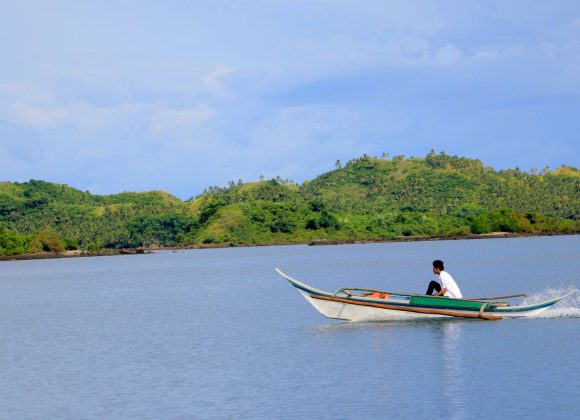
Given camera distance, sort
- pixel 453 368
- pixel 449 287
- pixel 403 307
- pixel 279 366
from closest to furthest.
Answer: pixel 453 368 → pixel 279 366 → pixel 449 287 → pixel 403 307

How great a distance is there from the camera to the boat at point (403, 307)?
29781 millimetres

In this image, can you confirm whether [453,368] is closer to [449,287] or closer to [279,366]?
[279,366]

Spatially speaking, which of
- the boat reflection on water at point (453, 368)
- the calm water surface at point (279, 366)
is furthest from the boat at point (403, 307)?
the boat reflection on water at point (453, 368)

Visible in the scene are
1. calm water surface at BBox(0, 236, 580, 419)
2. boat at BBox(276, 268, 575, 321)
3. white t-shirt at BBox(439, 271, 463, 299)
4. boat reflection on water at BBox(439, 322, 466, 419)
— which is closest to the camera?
boat reflection on water at BBox(439, 322, 466, 419)

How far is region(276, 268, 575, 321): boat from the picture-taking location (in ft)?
97.7

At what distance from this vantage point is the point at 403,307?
2989cm

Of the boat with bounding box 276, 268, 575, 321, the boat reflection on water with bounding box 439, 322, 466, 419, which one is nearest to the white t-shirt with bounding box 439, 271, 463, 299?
the boat with bounding box 276, 268, 575, 321

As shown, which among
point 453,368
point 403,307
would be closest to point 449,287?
point 403,307

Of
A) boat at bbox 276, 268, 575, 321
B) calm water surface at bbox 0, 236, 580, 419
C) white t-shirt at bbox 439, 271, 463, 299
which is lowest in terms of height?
calm water surface at bbox 0, 236, 580, 419

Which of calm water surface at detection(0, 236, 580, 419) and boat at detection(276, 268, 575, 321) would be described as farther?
boat at detection(276, 268, 575, 321)

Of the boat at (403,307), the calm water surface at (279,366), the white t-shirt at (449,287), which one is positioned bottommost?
the calm water surface at (279,366)

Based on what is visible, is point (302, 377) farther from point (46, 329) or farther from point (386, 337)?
point (46, 329)

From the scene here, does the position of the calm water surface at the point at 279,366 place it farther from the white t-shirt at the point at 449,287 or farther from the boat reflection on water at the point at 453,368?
the white t-shirt at the point at 449,287

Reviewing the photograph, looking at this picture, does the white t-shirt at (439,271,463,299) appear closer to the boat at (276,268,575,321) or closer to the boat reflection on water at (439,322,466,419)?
the boat at (276,268,575,321)
